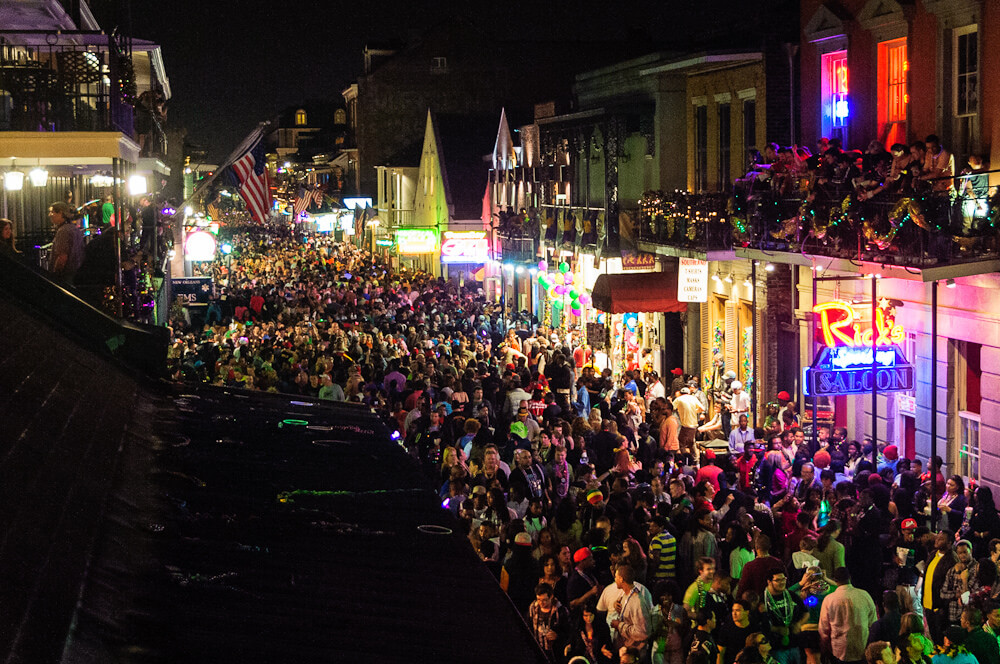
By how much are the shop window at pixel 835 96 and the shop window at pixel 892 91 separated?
103cm

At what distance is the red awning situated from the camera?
2634 centimetres

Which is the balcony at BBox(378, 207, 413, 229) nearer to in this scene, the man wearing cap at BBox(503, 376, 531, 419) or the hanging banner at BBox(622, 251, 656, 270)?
the hanging banner at BBox(622, 251, 656, 270)

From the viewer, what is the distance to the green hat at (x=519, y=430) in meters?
16.4

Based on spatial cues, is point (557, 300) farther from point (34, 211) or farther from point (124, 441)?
point (124, 441)

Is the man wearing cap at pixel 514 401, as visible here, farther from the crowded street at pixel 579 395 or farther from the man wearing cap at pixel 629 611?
the man wearing cap at pixel 629 611

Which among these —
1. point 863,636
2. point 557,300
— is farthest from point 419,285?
point 863,636

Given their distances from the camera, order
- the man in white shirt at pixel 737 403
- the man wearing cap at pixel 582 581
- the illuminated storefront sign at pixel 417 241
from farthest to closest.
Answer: the illuminated storefront sign at pixel 417 241
the man in white shirt at pixel 737 403
the man wearing cap at pixel 582 581

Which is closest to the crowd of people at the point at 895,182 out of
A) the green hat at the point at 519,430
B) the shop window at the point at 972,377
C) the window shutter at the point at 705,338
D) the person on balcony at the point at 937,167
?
the person on balcony at the point at 937,167

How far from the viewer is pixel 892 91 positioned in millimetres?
18672

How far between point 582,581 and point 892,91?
10.9m

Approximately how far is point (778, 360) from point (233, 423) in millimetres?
17462

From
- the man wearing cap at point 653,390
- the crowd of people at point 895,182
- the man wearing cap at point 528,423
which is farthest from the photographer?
the man wearing cap at point 653,390

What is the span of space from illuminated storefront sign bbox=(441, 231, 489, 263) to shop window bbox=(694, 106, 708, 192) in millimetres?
17461

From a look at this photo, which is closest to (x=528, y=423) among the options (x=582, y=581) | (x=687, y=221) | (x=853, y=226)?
(x=853, y=226)
